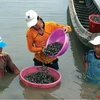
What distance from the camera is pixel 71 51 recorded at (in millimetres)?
6547

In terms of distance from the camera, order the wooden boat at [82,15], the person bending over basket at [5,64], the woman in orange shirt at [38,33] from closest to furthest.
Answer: the woman in orange shirt at [38,33]
the person bending over basket at [5,64]
the wooden boat at [82,15]

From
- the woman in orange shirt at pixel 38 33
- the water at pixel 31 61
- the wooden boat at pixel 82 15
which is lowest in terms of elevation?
the water at pixel 31 61

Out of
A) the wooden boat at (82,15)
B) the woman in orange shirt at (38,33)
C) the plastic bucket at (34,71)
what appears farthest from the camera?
the wooden boat at (82,15)

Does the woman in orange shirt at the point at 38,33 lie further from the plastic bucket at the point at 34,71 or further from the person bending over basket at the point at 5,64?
the person bending over basket at the point at 5,64

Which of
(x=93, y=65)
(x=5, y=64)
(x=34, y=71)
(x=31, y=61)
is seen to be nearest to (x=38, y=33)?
(x=34, y=71)

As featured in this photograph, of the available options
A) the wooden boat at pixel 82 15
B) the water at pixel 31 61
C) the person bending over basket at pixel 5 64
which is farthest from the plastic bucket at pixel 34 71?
the wooden boat at pixel 82 15

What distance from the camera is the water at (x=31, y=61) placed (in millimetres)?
4629

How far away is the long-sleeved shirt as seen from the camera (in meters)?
4.69

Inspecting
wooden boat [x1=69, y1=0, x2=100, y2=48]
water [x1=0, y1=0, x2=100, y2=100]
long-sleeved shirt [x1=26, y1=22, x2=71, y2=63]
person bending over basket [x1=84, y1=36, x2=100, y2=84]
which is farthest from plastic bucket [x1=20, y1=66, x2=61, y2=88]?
wooden boat [x1=69, y1=0, x2=100, y2=48]

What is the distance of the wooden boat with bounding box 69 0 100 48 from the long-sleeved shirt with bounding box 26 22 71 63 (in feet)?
3.49

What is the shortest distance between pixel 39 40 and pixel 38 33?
13 centimetres

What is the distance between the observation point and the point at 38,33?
474 cm

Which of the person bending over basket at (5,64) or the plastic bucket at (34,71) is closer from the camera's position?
the plastic bucket at (34,71)

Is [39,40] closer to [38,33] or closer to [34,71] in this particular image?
[38,33]
